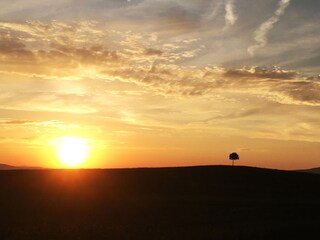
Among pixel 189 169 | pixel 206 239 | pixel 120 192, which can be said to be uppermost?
pixel 189 169

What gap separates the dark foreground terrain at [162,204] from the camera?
33688mm

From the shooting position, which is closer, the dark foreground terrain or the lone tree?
the dark foreground terrain

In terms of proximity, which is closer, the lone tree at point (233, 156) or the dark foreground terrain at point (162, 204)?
the dark foreground terrain at point (162, 204)

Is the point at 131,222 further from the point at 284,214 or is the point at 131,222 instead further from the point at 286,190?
the point at 286,190

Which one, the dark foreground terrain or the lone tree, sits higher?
the lone tree

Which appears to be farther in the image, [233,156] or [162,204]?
[233,156]

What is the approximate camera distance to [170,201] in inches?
2162

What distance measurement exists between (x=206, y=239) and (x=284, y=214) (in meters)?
17.6

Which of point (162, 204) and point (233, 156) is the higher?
point (233, 156)

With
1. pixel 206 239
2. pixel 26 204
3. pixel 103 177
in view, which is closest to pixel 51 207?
pixel 26 204

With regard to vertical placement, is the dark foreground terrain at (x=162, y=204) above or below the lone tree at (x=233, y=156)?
below

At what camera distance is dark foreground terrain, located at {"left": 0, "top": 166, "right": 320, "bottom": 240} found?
111ft

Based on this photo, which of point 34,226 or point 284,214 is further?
point 284,214

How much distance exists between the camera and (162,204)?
5144 cm
